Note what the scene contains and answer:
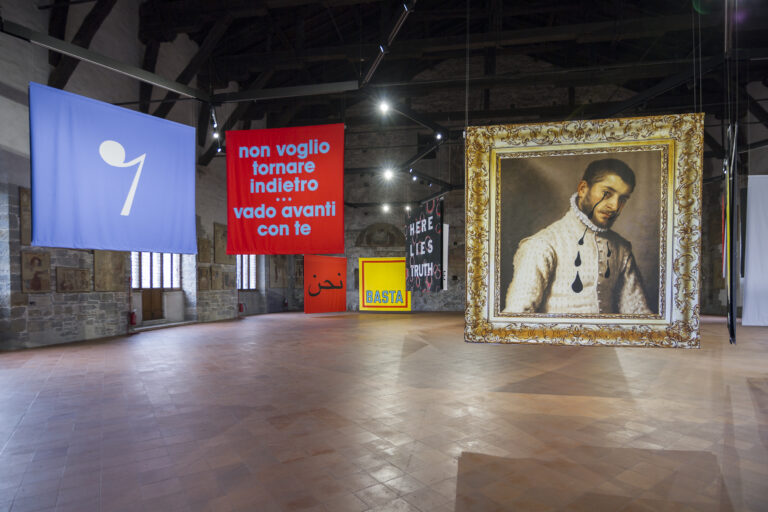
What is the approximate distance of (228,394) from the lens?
4.34m

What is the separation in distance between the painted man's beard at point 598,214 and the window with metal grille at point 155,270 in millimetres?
10145

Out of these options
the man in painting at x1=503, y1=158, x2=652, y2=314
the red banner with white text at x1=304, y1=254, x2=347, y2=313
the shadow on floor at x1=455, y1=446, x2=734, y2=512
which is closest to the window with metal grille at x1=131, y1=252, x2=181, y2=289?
the red banner with white text at x1=304, y1=254, x2=347, y2=313

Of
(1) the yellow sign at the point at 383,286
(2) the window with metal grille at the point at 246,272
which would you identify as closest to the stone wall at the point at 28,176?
(2) the window with metal grille at the point at 246,272

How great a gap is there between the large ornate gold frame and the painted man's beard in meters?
0.31

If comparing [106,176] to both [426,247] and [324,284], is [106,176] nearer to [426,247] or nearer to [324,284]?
[426,247]

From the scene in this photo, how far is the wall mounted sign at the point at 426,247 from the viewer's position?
7566mm

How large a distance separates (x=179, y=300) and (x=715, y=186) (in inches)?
745

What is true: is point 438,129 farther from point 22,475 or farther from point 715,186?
point 715,186

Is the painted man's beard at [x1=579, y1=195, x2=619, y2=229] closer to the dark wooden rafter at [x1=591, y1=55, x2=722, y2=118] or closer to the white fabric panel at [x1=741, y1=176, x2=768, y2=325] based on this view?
the white fabric panel at [x1=741, y1=176, x2=768, y2=325]

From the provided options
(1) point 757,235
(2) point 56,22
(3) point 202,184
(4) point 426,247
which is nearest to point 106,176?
(4) point 426,247

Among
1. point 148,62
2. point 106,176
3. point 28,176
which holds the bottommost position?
point 106,176

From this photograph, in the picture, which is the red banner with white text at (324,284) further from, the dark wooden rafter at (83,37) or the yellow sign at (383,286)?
the dark wooden rafter at (83,37)

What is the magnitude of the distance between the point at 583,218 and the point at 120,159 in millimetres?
3848

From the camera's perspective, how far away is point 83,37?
7730 mm
